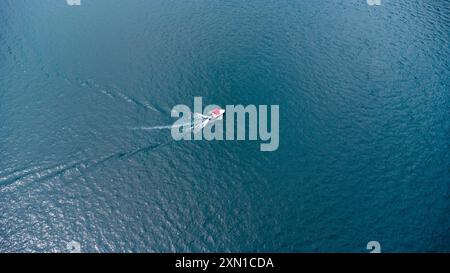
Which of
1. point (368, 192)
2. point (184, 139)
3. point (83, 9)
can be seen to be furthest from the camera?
point (83, 9)

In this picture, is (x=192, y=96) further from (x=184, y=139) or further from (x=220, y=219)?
(x=220, y=219)

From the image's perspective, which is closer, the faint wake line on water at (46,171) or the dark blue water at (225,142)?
the dark blue water at (225,142)

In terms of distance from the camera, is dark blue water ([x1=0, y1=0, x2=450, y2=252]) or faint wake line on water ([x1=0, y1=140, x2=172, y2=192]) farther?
faint wake line on water ([x1=0, y1=140, x2=172, y2=192])

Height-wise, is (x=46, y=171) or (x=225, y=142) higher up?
(x=225, y=142)

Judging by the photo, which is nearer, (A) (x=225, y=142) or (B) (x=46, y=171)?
(B) (x=46, y=171)
